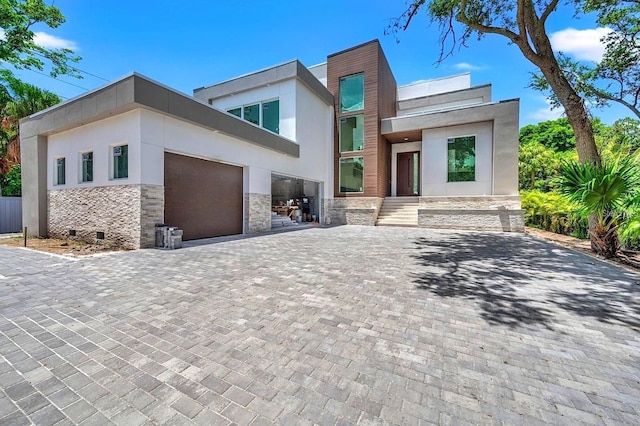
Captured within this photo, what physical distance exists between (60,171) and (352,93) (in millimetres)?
14146

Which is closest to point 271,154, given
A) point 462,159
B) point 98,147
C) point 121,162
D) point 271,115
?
point 271,115

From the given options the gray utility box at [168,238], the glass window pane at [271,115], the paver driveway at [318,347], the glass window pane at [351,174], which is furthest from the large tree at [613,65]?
the gray utility box at [168,238]

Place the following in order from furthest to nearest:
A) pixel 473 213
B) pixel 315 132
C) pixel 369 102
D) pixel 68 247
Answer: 1. pixel 369 102
2. pixel 315 132
3. pixel 473 213
4. pixel 68 247

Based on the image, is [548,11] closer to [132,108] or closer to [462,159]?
[462,159]

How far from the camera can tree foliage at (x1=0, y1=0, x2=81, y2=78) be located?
35.2 feet

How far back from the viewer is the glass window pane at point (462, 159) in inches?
544

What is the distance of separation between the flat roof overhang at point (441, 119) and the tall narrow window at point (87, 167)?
44.7 feet

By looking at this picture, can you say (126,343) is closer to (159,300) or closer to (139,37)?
(159,300)

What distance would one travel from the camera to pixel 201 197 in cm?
935

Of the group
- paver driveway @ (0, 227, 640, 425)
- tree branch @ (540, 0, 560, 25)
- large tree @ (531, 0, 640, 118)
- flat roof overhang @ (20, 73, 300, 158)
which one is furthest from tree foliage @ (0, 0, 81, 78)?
large tree @ (531, 0, 640, 118)

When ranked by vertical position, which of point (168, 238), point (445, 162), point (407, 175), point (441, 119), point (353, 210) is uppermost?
point (441, 119)

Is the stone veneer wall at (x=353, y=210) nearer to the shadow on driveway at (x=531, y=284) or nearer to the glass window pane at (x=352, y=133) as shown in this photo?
the glass window pane at (x=352, y=133)

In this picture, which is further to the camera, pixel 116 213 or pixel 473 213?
pixel 473 213

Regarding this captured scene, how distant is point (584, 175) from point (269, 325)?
8.40m
